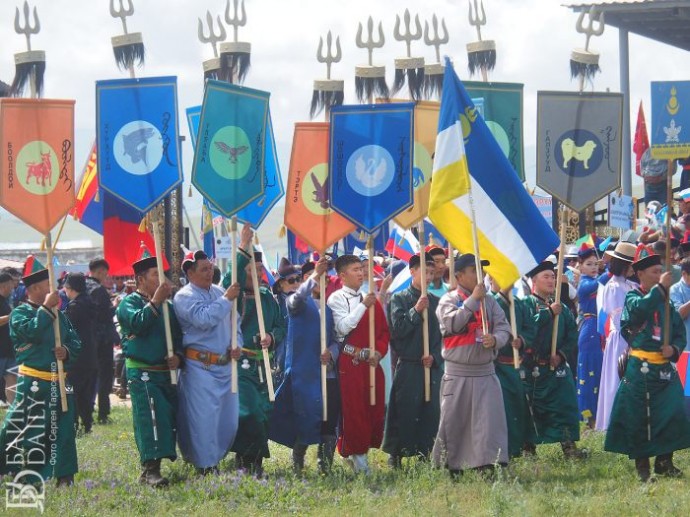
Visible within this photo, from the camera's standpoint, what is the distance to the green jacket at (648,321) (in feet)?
29.6

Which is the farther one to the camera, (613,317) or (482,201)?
(613,317)

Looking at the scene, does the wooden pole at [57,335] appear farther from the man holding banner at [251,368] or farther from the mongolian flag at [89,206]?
the mongolian flag at [89,206]

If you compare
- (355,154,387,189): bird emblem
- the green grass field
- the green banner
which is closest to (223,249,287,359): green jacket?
the green grass field

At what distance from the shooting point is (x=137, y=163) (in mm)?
9875

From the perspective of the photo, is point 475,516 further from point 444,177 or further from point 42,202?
point 42,202

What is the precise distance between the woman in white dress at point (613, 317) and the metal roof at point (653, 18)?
13.1 meters

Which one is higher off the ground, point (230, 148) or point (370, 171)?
point (230, 148)

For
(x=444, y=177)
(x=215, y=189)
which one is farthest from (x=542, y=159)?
(x=215, y=189)

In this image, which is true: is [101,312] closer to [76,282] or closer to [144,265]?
[76,282]

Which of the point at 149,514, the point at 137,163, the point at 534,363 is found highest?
the point at 137,163

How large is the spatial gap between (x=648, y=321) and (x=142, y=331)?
394cm

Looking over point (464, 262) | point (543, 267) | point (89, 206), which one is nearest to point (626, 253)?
point (543, 267)

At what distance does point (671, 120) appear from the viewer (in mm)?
9961

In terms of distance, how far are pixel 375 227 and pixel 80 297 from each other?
5.08 m
